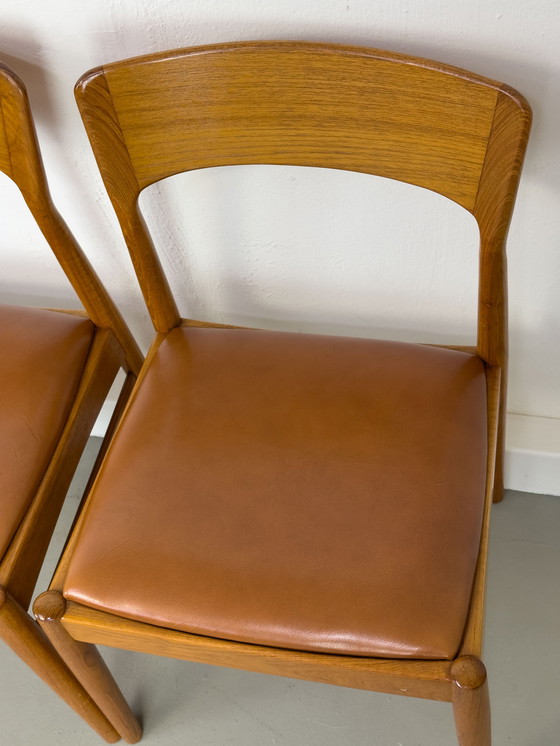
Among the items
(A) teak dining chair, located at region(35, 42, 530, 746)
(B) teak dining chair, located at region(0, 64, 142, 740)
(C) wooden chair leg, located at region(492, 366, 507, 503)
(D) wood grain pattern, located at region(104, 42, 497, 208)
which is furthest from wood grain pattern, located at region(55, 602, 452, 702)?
(D) wood grain pattern, located at region(104, 42, 497, 208)

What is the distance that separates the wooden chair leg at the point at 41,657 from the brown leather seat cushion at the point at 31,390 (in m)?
0.07

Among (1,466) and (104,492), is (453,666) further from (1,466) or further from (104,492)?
(1,466)

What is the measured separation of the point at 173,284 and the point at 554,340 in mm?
561

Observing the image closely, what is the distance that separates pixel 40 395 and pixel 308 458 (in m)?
0.36

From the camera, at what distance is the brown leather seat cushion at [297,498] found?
797 millimetres

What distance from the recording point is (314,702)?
117 centimetres

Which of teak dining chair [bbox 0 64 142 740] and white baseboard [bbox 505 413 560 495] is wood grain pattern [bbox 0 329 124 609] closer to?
teak dining chair [bbox 0 64 142 740]

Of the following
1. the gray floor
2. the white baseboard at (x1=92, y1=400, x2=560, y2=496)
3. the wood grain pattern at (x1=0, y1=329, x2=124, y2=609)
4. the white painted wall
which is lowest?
the gray floor

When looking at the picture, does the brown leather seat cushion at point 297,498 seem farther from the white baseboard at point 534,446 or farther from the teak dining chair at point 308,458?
the white baseboard at point 534,446

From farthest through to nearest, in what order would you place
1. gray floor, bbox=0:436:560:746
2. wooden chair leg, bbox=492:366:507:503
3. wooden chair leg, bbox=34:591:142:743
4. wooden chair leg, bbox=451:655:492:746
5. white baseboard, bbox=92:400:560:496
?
1. white baseboard, bbox=92:400:560:496
2. gray floor, bbox=0:436:560:746
3. wooden chair leg, bbox=492:366:507:503
4. wooden chair leg, bbox=34:591:142:743
5. wooden chair leg, bbox=451:655:492:746

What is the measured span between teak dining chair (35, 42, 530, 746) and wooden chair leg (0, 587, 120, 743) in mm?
53

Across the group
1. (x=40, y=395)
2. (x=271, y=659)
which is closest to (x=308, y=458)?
(x=271, y=659)

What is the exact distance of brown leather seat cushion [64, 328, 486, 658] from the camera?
0.80 m

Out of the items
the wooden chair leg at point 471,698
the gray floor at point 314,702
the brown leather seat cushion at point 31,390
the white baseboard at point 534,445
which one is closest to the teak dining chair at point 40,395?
the brown leather seat cushion at point 31,390
